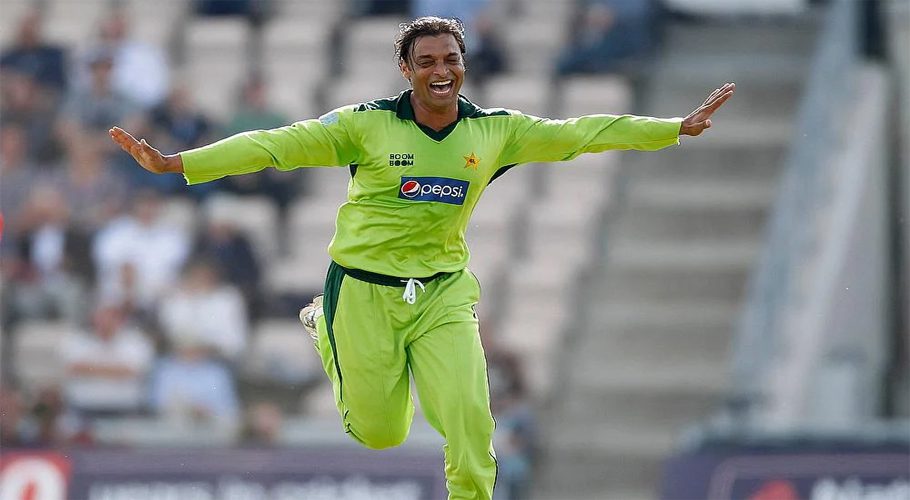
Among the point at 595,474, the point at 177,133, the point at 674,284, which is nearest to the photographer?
the point at 595,474

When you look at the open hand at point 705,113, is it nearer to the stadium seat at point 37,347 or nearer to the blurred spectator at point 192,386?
the blurred spectator at point 192,386

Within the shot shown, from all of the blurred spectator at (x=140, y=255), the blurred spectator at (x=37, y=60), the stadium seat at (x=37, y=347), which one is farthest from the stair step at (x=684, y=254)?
the blurred spectator at (x=37, y=60)

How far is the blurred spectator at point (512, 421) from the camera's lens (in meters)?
14.0

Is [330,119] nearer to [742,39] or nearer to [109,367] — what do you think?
[109,367]

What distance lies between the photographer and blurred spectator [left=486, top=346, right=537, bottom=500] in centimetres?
1403

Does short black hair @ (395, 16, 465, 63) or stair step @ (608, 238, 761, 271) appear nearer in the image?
short black hair @ (395, 16, 465, 63)

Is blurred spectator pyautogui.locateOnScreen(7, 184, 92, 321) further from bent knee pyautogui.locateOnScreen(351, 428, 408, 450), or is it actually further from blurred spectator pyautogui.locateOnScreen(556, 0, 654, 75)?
bent knee pyautogui.locateOnScreen(351, 428, 408, 450)

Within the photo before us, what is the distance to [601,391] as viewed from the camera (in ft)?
50.8

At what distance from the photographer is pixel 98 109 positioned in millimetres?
17031

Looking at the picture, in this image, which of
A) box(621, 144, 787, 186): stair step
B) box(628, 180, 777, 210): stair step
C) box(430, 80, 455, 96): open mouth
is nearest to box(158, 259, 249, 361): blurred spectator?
box(628, 180, 777, 210): stair step

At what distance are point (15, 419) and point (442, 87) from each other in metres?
6.91

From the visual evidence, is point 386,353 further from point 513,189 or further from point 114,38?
point 114,38

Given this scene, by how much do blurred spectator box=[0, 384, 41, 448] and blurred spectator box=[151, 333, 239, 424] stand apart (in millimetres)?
872

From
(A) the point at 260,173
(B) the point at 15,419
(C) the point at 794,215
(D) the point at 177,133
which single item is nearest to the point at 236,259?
(A) the point at 260,173
